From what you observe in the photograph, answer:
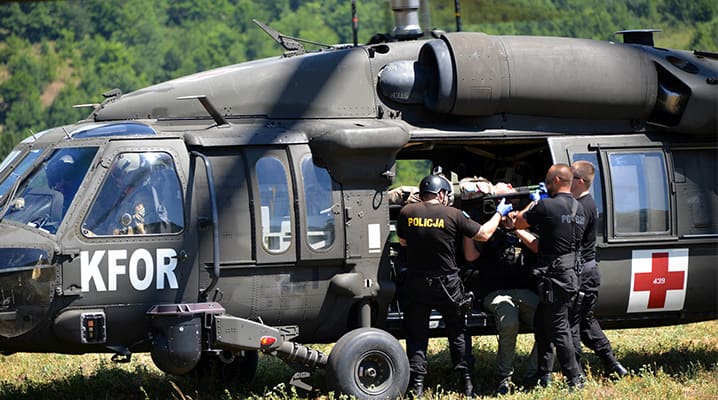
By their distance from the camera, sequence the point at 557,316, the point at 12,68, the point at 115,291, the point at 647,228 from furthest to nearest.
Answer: the point at 12,68
the point at 647,228
the point at 557,316
the point at 115,291

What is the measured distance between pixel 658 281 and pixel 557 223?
4.28 ft

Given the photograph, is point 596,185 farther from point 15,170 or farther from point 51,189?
point 15,170

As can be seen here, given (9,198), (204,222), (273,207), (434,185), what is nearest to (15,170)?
(9,198)

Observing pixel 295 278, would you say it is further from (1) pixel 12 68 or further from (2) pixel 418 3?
(1) pixel 12 68

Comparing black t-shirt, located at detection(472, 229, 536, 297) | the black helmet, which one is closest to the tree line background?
black t-shirt, located at detection(472, 229, 536, 297)

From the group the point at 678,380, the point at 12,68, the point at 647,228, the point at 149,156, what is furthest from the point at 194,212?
the point at 12,68

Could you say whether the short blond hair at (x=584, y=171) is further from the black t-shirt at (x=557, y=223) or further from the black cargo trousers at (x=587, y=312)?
the black cargo trousers at (x=587, y=312)

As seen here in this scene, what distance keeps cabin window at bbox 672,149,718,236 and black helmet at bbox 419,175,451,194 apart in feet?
6.72

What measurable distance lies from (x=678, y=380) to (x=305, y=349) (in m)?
3.28

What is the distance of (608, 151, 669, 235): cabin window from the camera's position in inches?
356

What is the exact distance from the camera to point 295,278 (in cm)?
828

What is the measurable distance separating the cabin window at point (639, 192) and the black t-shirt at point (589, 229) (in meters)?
0.31

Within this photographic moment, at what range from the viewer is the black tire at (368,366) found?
26.7 ft

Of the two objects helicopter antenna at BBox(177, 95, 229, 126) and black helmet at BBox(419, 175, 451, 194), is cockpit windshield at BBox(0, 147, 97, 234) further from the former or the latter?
black helmet at BBox(419, 175, 451, 194)
